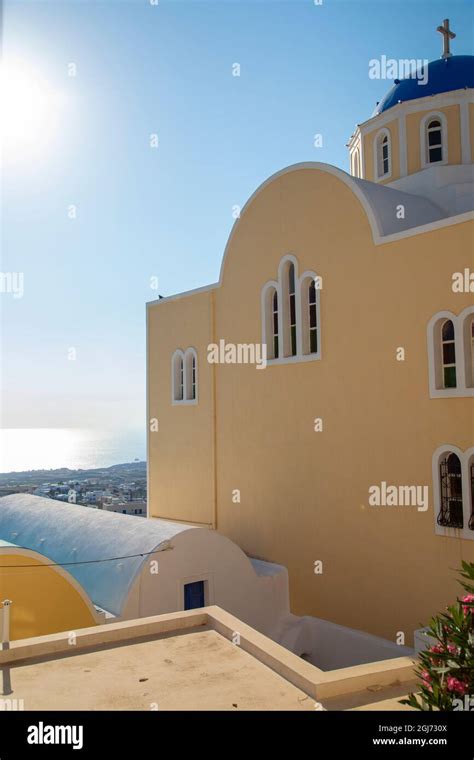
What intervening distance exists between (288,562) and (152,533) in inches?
113

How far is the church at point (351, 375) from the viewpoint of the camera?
383 inches

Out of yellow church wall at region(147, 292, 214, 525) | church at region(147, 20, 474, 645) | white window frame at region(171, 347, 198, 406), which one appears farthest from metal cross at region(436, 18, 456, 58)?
white window frame at region(171, 347, 198, 406)

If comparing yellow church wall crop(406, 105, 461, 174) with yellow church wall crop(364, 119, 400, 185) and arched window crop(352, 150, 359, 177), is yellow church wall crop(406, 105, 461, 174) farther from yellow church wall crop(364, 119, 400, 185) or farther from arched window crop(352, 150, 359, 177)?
arched window crop(352, 150, 359, 177)

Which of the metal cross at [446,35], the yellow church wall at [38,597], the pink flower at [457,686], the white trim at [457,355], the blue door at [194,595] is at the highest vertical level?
the metal cross at [446,35]

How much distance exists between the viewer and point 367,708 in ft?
15.0

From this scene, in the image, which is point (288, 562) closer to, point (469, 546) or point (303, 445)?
point (303, 445)

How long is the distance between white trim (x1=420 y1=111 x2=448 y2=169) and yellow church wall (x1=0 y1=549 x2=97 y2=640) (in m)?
Answer: 10.3

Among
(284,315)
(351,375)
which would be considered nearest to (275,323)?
(284,315)

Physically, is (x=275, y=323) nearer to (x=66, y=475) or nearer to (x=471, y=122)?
(x=471, y=122)

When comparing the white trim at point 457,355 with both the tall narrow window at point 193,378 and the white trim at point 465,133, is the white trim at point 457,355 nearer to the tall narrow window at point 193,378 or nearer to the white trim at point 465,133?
the white trim at point 465,133

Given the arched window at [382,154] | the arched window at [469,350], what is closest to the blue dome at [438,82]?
the arched window at [382,154]

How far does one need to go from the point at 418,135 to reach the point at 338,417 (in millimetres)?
6340

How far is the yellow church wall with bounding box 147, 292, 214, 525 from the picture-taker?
49.2 ft

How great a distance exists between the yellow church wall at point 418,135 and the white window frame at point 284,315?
348 centimetres
